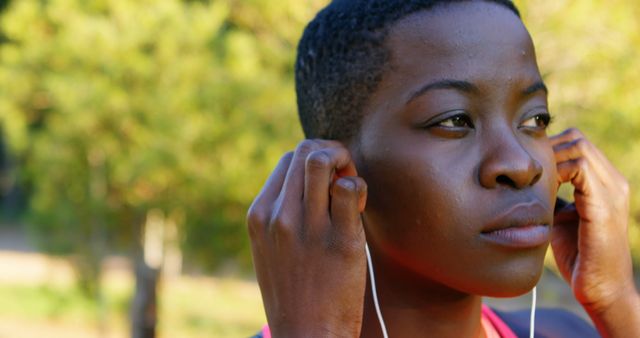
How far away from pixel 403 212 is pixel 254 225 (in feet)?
1.11

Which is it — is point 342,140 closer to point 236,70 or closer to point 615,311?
point 615,311

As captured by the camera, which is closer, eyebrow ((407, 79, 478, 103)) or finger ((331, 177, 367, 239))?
finger ((331, 177, 367, 239))

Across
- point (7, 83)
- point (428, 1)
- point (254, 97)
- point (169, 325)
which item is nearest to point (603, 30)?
point (254, 97)

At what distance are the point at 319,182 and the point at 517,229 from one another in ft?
1.45

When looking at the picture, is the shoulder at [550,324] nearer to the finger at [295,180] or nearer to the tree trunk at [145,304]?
the finger at [295,180]

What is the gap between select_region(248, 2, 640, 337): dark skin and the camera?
1812 mm

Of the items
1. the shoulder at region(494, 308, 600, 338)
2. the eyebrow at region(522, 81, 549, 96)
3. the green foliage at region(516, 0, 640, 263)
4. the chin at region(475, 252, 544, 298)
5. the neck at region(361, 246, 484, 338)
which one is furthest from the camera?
the green foliage at region(516, 0, 640, 263)

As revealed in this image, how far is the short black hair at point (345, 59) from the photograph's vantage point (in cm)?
207

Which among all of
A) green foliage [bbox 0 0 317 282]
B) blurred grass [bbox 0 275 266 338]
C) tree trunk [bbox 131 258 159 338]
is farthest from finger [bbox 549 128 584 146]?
blurred grass [bbox 0 275 266 338]

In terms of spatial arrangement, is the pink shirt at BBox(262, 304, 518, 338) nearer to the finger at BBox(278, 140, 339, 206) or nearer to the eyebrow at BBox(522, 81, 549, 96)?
the eyebrow at BBox(522, 81, 549, 96)

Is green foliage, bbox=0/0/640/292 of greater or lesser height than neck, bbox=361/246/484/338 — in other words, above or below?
above

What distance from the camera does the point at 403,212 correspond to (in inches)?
76.7

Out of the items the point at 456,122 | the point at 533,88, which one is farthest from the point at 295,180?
the point at 533,88

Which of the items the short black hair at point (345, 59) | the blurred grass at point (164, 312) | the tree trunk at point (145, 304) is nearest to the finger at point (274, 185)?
the short black hair at point (345, 59)
